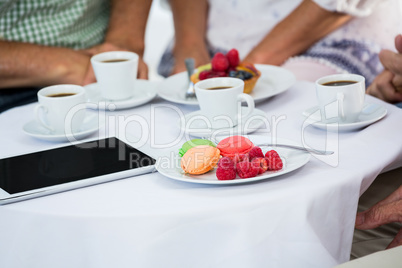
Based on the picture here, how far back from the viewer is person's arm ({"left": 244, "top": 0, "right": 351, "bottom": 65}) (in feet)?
6.39

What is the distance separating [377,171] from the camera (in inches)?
35.8

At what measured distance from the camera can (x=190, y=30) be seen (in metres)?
2.18

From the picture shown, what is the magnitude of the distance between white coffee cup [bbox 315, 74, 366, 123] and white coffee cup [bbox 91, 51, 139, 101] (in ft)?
1.55

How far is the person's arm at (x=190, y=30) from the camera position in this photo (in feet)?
6.89

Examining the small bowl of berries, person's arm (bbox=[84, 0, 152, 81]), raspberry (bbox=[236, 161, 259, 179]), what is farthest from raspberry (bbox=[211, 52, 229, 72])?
person's arm (bbox=[84, 0, 152, 81])

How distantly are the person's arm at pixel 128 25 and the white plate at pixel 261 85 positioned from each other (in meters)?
0.62

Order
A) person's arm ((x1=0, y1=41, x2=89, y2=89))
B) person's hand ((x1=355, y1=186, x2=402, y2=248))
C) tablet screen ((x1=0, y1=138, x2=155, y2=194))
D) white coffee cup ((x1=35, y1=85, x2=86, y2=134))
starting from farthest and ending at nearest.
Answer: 1. person's arm ((x1=0, y1=41, x2=89, y2=89))
2. white coffee cup ((x1=35, y1=85, x2=86, y2=134))
3. person's hand ((x1=355, y1=186, x2=402, y2=248))
4. tablet screen ((x1=0, y1=138, x2=155, y2=194))

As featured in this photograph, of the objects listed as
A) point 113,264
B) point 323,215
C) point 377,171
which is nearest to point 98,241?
point 113,264

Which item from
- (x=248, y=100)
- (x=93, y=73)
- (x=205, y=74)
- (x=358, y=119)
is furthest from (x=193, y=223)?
(x=93, y=73)

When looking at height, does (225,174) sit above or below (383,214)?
above

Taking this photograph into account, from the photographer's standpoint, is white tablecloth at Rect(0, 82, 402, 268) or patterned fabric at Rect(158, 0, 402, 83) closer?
white tablecloth at Rect(0, 82, 402, 268)

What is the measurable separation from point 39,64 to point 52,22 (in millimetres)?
191

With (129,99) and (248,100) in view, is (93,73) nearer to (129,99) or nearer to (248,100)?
(129,99)

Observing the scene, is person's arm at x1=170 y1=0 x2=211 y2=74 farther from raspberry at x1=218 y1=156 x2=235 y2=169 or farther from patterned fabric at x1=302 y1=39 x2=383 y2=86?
raspberry at x1=218 y1=156 x2=235 y2=169
